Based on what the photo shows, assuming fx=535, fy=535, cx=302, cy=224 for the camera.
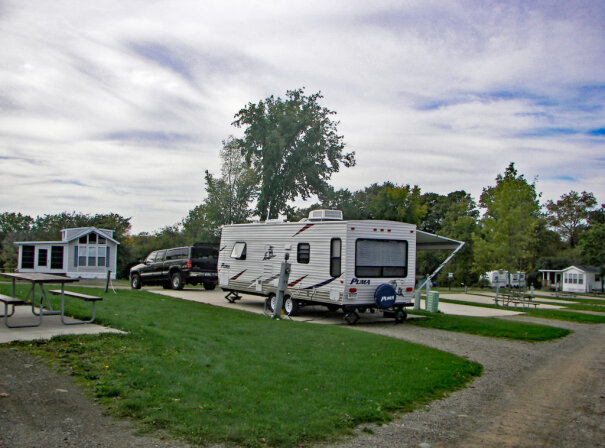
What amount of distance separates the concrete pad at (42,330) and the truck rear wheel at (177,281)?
11.6 meters

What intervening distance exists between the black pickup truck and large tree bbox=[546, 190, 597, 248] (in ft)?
188

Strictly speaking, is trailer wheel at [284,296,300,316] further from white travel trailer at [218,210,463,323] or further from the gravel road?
A: the gravel road

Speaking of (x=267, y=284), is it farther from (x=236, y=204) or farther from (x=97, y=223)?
(x=97, y=223)

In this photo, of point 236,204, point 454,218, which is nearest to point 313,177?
point 236,204

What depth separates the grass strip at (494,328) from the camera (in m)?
12.6

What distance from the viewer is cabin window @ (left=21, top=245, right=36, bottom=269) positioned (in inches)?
1318

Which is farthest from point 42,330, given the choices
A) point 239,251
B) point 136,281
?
point 136,281

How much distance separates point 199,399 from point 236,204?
32596 millimetres

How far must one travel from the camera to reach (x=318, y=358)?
8109 millimetres

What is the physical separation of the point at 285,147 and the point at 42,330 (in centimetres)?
2981

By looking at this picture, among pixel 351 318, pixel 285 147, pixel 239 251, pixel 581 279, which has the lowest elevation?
pixel 351 318

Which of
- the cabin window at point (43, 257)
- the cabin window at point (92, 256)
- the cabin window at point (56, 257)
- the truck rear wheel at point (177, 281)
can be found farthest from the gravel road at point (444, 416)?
the cabin window at point (92, 256)

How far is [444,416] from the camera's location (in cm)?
584

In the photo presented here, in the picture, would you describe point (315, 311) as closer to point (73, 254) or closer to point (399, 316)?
point (399, 316)
